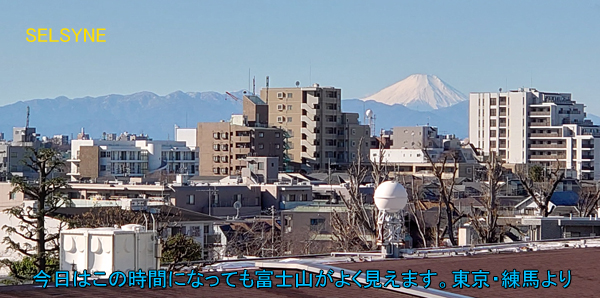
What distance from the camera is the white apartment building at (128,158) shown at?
96250 millimetres

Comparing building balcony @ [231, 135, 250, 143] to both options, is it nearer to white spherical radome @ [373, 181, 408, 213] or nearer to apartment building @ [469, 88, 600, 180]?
apartment building @ [469, 88, 600, 180]

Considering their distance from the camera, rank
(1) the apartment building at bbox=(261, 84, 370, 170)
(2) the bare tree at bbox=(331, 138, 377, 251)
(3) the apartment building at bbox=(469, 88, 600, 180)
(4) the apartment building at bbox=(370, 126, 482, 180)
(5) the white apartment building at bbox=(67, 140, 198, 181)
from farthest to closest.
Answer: (1) the apartment building at bbox=(261, 84, 370, 170) < (3) the apartment building at bbox=(469, 88, 600, 180) < (5) the white apartment building at bbox=(67, 140, 198, 181) < (4) the apartment building at bbox=(370, 126, 482, 180) < (2) the bare tree at bbox=(331, 138, 377, 251)

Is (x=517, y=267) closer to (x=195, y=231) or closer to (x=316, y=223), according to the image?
(x=195, y=231)

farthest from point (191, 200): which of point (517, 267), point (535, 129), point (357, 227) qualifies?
point (535, 129)

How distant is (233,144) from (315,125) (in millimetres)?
12253

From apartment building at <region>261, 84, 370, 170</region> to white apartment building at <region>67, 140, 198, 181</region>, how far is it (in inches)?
390

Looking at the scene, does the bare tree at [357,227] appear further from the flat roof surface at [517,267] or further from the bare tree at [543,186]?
the flat roof surface at [517,267]

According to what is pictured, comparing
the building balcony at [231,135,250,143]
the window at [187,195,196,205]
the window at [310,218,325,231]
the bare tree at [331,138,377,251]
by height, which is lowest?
the window at [310,218,325,231]

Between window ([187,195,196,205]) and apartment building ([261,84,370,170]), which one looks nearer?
window ([187,195,196,205])

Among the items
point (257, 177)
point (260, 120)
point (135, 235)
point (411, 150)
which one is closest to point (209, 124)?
point (260, 120)

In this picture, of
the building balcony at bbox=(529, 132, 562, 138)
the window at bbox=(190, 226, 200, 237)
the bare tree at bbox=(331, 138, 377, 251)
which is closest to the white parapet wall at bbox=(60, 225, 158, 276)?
the bare tree at bbox=(331, 138, 377, 251)

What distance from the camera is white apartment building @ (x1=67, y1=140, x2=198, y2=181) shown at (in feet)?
316

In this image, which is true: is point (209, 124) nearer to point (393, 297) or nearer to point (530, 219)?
point (530, 219)

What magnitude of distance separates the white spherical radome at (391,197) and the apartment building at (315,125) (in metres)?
91.5
